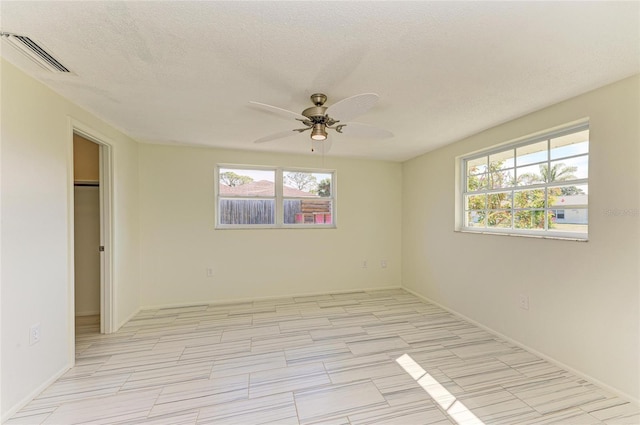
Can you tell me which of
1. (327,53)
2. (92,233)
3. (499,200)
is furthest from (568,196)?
(92,233)

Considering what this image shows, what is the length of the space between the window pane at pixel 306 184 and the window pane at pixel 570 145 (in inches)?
111

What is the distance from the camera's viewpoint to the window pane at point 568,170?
218cm

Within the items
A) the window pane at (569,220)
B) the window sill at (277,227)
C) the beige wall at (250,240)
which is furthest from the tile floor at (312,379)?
the window sill at (277,227)

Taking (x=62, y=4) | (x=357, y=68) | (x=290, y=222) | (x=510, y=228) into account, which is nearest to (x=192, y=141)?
(x=290, y=222)

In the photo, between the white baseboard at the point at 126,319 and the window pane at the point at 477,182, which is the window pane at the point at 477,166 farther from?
the white baseboard at the point at 126,319

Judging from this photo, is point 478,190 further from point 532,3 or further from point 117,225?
point 117,225

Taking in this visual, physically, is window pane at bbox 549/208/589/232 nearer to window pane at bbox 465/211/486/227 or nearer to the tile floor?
window pane at bbox 465/211/486/227

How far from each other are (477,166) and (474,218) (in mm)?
656

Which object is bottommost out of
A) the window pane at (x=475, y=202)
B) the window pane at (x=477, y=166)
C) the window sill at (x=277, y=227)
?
the window sill at (x=277, y=227)

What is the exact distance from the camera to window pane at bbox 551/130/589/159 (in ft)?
7.20

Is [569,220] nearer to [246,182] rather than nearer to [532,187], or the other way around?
[532,187]

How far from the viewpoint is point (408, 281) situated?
4426 mm

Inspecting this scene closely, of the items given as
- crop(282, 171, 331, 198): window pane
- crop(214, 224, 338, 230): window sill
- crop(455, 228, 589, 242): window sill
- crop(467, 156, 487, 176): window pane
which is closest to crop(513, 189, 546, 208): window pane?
crop(455, 228, 589, 242): window sill

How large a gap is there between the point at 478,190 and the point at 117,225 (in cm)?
431
